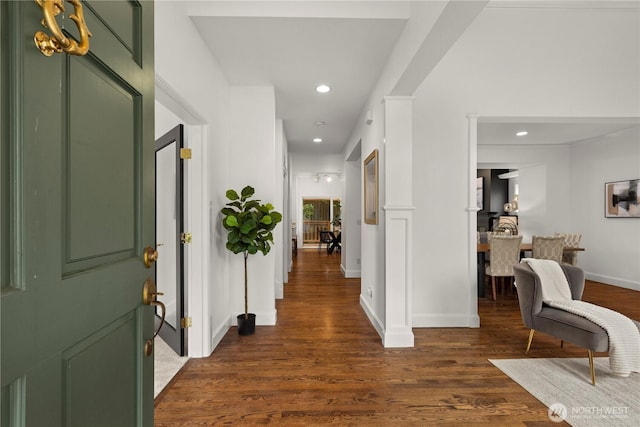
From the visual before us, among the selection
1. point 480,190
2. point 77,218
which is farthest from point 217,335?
point 480,190

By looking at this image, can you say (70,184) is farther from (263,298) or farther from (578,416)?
(263,298)

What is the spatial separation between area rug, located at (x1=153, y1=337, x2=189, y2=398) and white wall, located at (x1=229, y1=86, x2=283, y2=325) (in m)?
0.77

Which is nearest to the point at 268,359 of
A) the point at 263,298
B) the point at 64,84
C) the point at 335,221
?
the point at 263,298

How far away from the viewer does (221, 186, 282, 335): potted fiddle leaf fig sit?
10.2 ft

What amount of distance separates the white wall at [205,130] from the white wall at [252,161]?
0.14m

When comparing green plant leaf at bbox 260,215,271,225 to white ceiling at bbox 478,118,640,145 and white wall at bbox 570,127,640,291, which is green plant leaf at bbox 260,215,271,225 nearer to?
white ceiling at bbox 478,118,640,145

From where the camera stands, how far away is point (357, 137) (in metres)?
5.12

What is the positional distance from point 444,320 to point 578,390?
4.51ft

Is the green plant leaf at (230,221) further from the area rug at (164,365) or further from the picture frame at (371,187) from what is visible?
the picture frame at (371,187)

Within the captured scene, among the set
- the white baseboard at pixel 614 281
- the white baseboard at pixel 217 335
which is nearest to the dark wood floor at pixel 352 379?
the white baseboard at pixel 217 335

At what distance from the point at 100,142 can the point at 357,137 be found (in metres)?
4.56

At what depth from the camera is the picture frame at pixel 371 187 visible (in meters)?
3.60

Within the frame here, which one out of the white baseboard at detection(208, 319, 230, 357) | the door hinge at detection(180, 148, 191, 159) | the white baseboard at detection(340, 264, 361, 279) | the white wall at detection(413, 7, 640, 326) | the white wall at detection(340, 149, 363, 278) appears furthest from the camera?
the white wall at detection(340, 149, 363, 278)

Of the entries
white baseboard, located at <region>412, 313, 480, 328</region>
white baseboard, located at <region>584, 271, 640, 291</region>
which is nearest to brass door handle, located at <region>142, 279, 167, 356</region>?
white baseboard, located at <region>412, 313, 480, 328</region>
